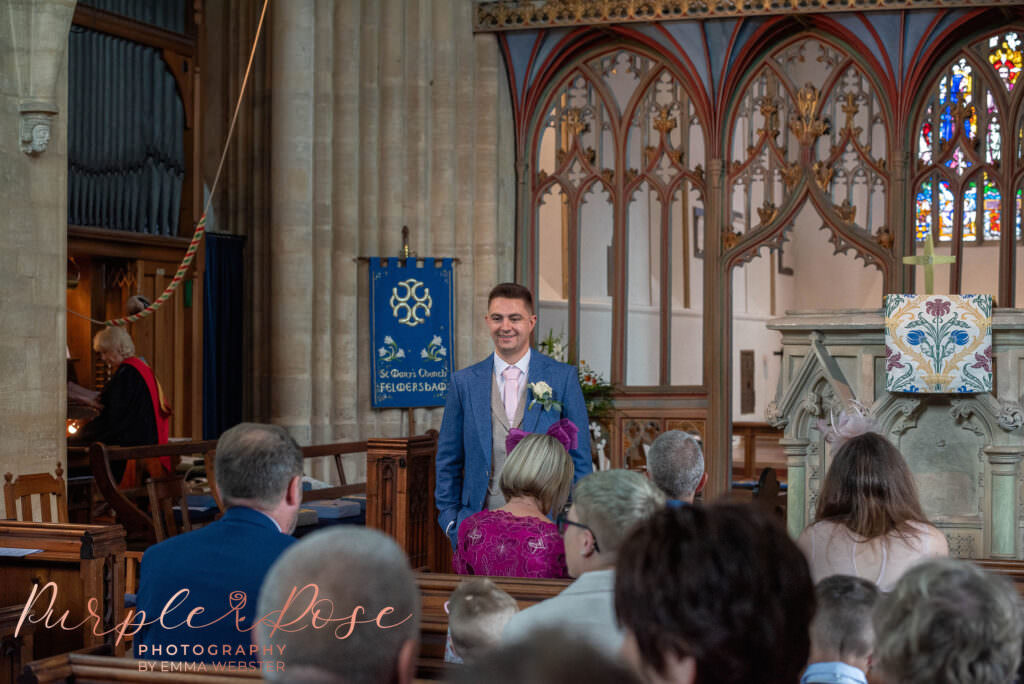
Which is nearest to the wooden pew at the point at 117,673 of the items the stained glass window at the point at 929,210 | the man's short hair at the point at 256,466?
the man's short hair at the point at 256,466

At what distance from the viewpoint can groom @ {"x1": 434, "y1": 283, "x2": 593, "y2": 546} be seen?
4266 mm

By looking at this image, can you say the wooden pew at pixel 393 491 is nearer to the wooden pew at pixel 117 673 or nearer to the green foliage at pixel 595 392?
the green foliage at pixel 595 392

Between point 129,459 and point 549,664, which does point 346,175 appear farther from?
point 549,664

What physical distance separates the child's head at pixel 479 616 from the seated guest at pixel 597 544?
12 cm

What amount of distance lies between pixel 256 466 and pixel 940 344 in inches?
156

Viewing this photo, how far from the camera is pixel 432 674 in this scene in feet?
11.3

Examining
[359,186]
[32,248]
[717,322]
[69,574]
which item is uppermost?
[359,186]

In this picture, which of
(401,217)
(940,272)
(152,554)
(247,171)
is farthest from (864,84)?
(152,554)

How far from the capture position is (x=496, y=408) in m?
4.36

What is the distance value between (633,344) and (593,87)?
13.4 feet

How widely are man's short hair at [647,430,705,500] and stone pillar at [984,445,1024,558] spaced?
2872 mm

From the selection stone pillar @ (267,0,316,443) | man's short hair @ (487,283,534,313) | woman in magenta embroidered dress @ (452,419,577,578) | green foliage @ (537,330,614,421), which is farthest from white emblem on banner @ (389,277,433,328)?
woman in magenta embroidered dress @ (452,419,577,578)

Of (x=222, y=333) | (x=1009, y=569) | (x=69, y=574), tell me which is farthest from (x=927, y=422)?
(x=222, y=333)

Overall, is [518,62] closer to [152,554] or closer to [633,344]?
[633,344]
